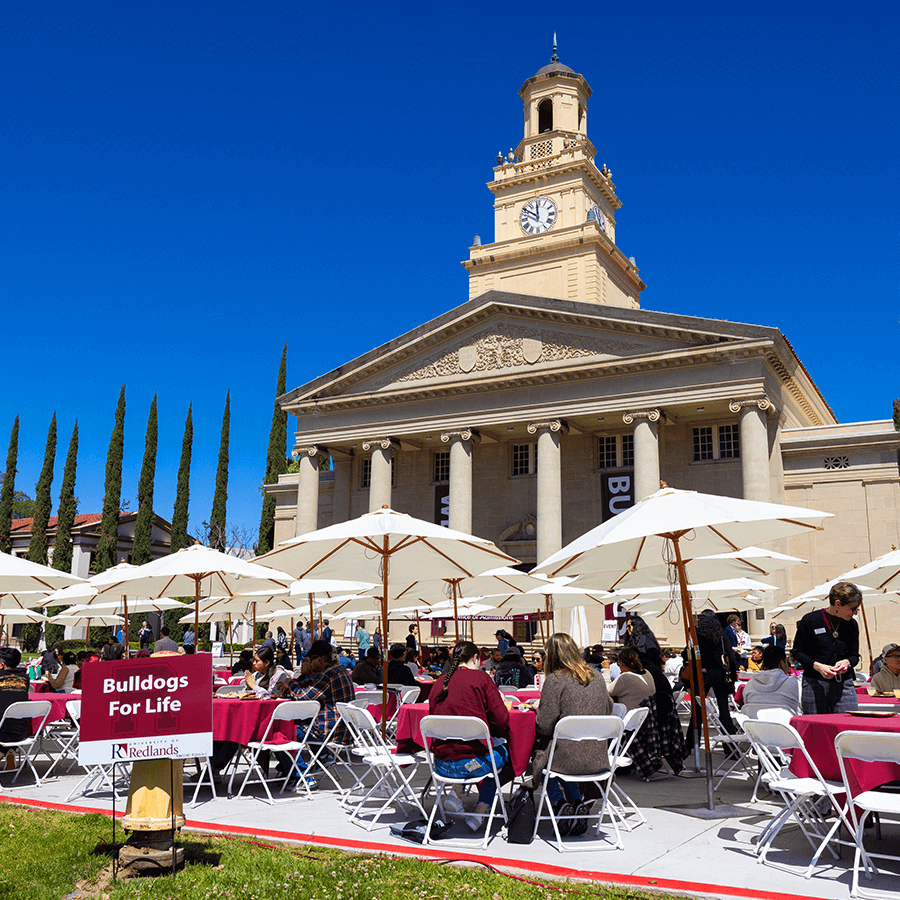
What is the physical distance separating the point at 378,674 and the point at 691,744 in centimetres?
554

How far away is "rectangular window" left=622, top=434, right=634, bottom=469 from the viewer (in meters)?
33.7

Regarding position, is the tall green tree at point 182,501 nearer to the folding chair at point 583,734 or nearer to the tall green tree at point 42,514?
the tall green tree at point 42,514

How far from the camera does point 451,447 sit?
3478cm

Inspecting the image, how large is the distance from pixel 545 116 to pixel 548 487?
81.1ft

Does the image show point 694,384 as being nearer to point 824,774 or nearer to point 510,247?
point 510,247

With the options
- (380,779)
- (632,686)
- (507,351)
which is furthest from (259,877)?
(507,351)

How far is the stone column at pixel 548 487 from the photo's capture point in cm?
3072

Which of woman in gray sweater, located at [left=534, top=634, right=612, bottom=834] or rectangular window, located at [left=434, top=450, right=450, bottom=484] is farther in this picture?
rectangular window, located at [left=434, top=450, right=450, bottom=484]

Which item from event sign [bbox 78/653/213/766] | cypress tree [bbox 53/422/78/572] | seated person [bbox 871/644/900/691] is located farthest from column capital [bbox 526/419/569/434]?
cypress tree [bbox 53/422/78/572]

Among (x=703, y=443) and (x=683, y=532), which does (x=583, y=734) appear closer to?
(x=683, y=532)

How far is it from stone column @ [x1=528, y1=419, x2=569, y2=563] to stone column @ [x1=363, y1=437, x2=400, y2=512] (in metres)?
6.61

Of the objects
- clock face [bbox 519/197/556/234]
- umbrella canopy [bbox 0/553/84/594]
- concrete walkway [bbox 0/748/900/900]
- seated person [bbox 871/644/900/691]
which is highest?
clock face [bbox 519/197/556/234]

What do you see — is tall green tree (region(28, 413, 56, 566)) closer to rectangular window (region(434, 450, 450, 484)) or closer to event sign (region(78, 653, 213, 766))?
rectangular window (region(434, 450, 450, 484))

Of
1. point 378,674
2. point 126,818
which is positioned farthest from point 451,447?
point 126,818
